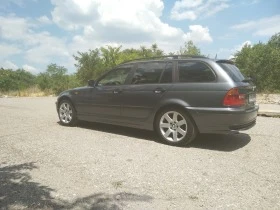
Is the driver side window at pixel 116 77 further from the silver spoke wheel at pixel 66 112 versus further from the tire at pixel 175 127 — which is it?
the tire at pixel 175 127

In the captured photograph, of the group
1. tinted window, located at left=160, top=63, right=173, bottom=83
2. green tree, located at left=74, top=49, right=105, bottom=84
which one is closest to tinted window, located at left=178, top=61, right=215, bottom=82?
tinted window, located at left=160, top=63, right=173, bottom=83

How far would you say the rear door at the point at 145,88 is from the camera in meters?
6.30

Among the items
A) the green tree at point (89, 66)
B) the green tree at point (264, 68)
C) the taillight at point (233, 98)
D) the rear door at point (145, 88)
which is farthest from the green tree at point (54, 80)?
the taillight at point (233, 98)

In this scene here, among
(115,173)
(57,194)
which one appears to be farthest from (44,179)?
(115,173)

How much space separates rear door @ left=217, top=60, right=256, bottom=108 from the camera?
5.66 meters

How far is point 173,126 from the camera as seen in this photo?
20.0 feet

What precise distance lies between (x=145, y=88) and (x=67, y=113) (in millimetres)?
2751

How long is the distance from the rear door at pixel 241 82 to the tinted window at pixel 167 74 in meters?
0.99

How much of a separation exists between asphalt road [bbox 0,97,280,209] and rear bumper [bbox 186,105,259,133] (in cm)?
44

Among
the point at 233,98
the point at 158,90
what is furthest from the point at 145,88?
the point at 233,98

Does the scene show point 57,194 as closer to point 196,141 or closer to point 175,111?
point 175,111

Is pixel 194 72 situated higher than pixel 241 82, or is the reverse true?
pixel 194 72

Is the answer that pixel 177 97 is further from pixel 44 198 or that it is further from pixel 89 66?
pixel 89 66

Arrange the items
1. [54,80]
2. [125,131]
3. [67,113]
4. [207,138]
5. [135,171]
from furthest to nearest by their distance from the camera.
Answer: [54,80]
[67,113]
[125,131]
[207,138]
[135,171]
